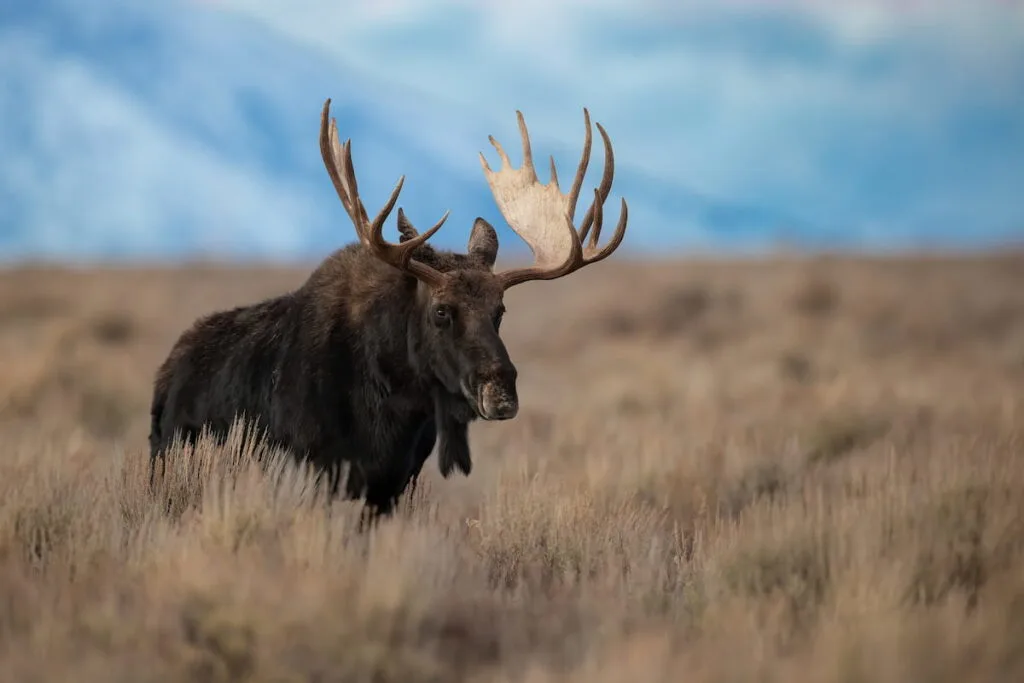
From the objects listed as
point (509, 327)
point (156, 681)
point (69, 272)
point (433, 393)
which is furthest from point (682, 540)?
point (69, 272)

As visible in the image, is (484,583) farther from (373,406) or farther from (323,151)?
(323,151)

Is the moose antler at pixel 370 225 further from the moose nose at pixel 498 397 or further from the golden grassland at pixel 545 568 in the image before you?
the golden grassland at pixel 545 568

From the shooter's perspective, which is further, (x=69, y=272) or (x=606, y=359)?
(x=69, y=272)

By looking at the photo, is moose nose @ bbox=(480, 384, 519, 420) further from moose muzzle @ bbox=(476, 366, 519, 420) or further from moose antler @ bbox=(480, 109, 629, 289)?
moose antler @ bbox=(480, 109, 629, 289)

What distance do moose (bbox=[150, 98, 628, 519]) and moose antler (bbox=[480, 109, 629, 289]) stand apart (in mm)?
11

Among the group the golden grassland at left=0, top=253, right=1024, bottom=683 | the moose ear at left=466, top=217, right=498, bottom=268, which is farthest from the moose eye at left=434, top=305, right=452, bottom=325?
the golden grassland at left=0, top=253, right=1024, bottom=683

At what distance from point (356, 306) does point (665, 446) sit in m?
A: 4.43

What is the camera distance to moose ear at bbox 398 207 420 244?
591cm

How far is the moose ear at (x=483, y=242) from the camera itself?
237 inches

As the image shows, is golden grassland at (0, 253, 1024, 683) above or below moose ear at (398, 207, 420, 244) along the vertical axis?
below

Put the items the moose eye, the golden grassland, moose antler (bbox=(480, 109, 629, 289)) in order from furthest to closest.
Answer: moose antler (bbox=(480, 109, 629, 289))
the moose eye
the golden grassland

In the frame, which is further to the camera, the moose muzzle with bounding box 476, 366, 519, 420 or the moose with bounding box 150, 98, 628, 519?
the moose with bounding box 150, 98, 628, 519

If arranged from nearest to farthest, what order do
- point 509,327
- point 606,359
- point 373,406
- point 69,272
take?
1. point 373,406
2. point 606,359
3. point 509,327
4. point 69,272

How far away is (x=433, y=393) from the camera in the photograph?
5785mm
